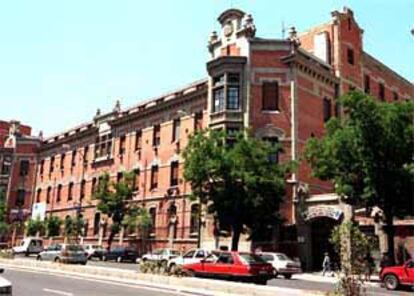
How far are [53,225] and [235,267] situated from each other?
3780cm

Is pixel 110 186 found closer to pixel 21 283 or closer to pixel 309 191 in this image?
pixel 309 191

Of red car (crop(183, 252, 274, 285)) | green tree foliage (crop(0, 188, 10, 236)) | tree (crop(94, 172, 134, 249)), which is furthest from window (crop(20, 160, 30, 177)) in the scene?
red car (crop(183, 252, 274, 285))

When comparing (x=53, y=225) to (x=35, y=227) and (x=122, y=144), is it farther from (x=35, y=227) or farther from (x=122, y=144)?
(x=122, y=144)

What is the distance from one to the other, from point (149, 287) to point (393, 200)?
15124 millimetres

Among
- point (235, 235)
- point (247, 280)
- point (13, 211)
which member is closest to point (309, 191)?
point (235, 235)

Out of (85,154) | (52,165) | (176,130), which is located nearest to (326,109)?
(176,130)

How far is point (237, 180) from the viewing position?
3331cm

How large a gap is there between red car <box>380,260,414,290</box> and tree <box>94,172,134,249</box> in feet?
86.8

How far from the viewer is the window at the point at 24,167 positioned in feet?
224

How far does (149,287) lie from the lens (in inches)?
705

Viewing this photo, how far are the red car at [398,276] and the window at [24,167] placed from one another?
5334 cm

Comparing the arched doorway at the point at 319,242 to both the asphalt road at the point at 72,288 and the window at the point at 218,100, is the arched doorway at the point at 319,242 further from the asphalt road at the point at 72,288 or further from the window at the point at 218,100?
the asphalt road at the point at 72,288

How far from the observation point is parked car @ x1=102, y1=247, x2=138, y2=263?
142 feet

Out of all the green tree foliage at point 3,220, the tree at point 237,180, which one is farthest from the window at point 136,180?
the green tree foliage at point 3,220
